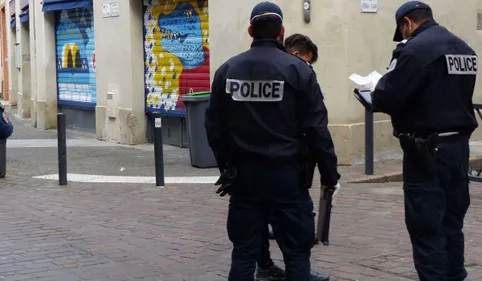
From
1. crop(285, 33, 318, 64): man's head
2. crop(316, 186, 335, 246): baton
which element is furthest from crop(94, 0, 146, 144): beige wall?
crop(285, 33, 318, 64): man's head

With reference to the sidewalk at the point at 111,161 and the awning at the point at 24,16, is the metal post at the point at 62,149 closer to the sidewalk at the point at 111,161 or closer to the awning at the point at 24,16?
the sidewalk at the point at 111,161

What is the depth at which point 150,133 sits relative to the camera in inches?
615

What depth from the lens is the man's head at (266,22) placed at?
477cm

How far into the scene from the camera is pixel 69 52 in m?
19.3

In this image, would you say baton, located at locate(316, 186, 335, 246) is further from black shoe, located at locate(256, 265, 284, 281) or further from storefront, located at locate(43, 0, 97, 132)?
storefront, located at locate(43, 0, 97, 132)

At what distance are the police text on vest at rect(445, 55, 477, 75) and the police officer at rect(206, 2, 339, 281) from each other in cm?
84

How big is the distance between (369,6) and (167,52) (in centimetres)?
457

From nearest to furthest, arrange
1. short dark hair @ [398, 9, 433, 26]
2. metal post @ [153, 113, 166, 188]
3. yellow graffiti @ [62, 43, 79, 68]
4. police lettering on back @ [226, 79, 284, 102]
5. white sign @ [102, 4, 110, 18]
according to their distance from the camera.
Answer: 1. police lettering on back @ [226, 79, 284, 102]
2. short dark hair @ [398, 9, 433, 26]
3. metal post @ [153, 113, 166, 188]
4. white sign @ [102, 4, 110, 18]
5. yellow graffiti @ [62, 43, 79, 68]

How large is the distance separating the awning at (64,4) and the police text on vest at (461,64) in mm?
13251

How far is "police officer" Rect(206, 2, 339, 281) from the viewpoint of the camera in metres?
4.67

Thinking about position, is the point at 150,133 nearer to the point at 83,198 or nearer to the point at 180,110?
the point at 180,110

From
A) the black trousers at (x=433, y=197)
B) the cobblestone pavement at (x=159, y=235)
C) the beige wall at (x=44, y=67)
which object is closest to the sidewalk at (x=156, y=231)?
the cobblestone pavement at (x=159, y=235)

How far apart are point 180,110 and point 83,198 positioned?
5158 mm

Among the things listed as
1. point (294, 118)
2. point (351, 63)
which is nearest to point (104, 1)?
point (351, 63)
